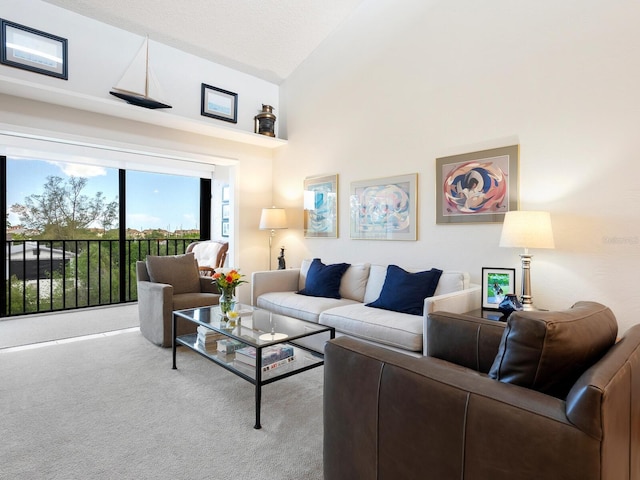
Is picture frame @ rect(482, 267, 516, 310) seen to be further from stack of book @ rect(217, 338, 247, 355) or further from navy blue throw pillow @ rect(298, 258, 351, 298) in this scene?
stack of book @ rect(217, 338, 247, 355)

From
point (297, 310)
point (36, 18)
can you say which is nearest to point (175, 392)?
point (297, 310)

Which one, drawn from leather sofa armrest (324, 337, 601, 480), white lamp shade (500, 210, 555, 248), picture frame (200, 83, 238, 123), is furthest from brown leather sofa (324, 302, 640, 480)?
picture frame (200, 83, 238, 123)

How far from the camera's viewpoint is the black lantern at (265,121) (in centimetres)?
467

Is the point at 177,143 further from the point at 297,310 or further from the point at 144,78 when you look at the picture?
the point at 297,310

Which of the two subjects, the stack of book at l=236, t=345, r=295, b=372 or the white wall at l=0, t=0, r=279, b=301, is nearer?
the stack of book at l=236, t=345, r=295, b=372

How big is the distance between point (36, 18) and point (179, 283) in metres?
2.67

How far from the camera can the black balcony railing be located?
4660 mm

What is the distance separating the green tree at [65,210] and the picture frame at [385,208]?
3.80m

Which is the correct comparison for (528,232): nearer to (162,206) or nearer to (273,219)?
(273,219)

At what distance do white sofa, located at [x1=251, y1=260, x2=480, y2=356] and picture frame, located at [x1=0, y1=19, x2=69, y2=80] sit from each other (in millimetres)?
2663

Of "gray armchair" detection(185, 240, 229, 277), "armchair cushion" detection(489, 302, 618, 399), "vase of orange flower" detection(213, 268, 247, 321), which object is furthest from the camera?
"gray armchair" detection(185, 240, 229, 277)

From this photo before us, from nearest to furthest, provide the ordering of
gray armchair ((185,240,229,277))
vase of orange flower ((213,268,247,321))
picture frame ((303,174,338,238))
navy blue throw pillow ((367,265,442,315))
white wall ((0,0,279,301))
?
vase of orange flower ((213,268,247,321)), navy blue throw pillow ((367,265,442,315)), white wall ((0,0,279,301)), picture frame ((303,174,338,238)), gray armchair ((185,240,229,277))

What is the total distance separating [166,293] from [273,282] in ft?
3.68

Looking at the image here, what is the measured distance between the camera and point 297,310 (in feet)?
10.8
